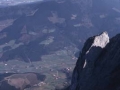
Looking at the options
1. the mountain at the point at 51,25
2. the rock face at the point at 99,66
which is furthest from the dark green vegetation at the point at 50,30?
the rock face at the point at 99,66

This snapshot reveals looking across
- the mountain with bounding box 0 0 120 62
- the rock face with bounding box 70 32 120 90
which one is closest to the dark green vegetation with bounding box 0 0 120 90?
the mountain with bounding box 0 0 120 62

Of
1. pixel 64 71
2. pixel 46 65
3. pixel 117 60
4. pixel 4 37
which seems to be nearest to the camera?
pixel 117 60

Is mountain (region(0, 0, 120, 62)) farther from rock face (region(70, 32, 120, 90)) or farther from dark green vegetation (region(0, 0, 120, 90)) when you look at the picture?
rock face (region(70, 32, 120, 90))

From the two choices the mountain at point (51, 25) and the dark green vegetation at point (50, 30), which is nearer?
the dark green vegetation at point (50, 30)

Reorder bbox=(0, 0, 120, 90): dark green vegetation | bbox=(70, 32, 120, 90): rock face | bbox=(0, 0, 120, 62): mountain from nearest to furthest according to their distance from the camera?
bbox=(70, 32, 120, 90): rock face < bbox=(0, 0, 120, 90): dark green vegetation < bbox=(0, 0, 120, 62): mountain

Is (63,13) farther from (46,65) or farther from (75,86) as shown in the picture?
(75,86)

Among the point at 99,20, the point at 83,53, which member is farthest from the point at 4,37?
the point at 83,53

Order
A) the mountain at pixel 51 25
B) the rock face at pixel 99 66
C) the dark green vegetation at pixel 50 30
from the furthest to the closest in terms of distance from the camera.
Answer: the mountain at pixel 51 25
the dark green vegetation at pixel 50 30
the rock face at pixel 99 66

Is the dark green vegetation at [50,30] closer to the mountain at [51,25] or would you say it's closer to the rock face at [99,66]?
the mountain at [51,25]
